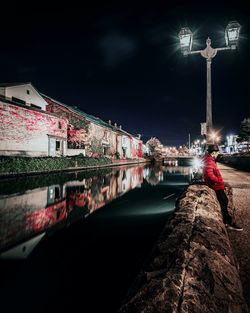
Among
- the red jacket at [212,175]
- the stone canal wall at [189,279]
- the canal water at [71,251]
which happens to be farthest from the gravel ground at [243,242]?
the canal water at [71,251]

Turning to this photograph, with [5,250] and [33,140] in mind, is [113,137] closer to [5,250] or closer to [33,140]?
[33,140]

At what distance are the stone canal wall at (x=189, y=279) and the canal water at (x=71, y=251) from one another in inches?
48.5

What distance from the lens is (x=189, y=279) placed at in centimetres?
144

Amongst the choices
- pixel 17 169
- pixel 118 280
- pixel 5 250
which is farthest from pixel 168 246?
pixel 17 169

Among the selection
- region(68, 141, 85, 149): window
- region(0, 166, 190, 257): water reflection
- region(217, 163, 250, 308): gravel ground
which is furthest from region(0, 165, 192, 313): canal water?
region(68, 141, 85, 149): window

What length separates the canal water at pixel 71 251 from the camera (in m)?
2.85

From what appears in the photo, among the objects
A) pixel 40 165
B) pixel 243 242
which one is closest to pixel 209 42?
pixel 243 242

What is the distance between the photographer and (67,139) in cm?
2889

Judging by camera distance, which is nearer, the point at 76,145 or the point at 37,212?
the point at 37,212

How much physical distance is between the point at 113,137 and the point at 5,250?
4117 centimetres

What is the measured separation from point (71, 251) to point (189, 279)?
3386 millimetres

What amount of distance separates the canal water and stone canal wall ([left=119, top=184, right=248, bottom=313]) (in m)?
1.23

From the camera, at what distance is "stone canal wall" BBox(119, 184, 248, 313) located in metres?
1.20

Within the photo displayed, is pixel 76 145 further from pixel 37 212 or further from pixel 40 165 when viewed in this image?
pixel 37 212
